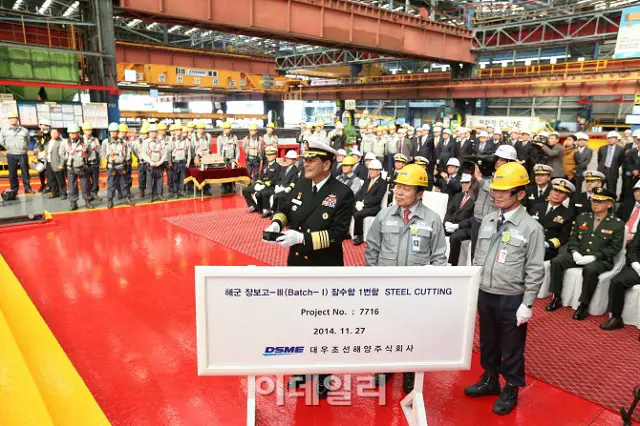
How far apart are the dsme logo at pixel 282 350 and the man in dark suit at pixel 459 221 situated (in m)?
4.35

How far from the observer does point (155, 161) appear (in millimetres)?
11359

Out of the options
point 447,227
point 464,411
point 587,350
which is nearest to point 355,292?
point 464,411

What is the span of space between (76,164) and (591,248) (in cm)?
1054

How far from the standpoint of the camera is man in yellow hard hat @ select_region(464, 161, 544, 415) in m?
3.22

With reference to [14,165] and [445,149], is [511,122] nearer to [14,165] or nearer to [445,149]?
[445,149]

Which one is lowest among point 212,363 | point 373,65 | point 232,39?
point 212,363

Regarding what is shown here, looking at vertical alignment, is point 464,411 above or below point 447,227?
below

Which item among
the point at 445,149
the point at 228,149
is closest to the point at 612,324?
the point at 445,149

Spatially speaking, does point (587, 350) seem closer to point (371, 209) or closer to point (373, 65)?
point (371, 209)

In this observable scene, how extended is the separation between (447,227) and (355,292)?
4.30 meters

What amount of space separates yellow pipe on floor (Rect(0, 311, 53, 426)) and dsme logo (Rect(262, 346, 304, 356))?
1.49m

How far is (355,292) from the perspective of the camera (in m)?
2.66

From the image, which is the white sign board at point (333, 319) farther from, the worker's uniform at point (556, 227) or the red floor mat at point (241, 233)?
the red floor mat at point (241, 233)

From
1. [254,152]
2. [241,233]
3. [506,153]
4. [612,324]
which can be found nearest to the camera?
[612,324]
